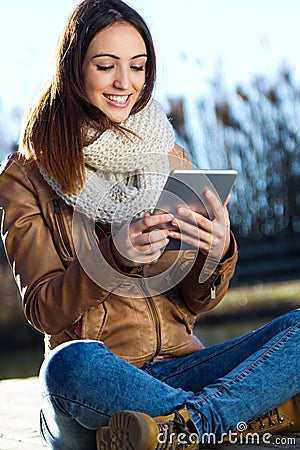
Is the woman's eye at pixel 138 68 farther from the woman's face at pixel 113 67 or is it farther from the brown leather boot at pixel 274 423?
the brown leather boot at pixel 274 423

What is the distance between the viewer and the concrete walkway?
190 cm

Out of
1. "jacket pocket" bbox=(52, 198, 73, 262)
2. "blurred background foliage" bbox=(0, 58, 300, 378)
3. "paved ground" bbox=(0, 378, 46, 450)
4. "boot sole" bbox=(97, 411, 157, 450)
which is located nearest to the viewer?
"boot sole" bbox=(97, 411, 157, 450)

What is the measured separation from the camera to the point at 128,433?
66.9 inches

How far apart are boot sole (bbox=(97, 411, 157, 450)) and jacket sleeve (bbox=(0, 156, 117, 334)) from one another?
0.83 feet

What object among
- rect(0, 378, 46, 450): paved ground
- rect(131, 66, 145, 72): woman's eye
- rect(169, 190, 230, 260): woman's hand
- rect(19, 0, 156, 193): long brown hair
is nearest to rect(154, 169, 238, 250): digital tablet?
rect(169, 190, 230, 260): woman's hand

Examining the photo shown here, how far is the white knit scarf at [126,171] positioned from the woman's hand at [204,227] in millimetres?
215

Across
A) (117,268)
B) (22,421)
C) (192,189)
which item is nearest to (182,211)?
(192,189)

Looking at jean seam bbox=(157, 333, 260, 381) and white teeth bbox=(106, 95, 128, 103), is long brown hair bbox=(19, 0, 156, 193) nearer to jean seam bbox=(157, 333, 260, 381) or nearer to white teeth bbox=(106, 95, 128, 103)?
white teeth bbox=(106, 95, 128, 103)

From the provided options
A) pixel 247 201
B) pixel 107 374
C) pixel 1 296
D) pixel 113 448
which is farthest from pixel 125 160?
pixel 247 201

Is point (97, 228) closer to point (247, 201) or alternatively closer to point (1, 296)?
point (1, 296)

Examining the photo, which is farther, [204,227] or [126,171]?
[126,171]

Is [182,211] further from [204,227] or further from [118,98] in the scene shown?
[118,98]

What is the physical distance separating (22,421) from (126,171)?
84 cm

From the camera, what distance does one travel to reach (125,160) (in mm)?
2117
